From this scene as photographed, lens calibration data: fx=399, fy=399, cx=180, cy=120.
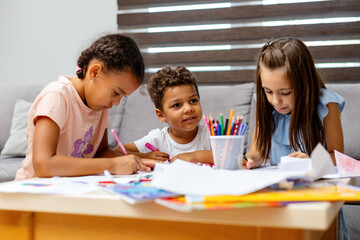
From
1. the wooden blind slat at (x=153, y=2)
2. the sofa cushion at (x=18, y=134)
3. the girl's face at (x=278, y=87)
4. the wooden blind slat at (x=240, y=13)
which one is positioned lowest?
the sofa cushion at (x=18, y=134)

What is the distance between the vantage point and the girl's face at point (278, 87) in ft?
4.15

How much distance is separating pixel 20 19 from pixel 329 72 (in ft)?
7.72

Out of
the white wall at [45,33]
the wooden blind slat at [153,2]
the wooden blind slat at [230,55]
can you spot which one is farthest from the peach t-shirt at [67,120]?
the white wall at [45,33]

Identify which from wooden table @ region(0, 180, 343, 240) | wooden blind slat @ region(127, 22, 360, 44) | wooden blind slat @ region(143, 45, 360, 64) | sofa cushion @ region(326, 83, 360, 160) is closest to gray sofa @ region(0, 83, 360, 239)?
sofa cushion @ region(326, 83, 360, 160)

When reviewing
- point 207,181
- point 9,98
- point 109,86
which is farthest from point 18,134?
point 207,181

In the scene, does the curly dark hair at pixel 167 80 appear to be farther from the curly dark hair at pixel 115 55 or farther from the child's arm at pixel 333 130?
the child's arm at pixel 333 130

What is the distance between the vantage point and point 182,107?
5.05ft

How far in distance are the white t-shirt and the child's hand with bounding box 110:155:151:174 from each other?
2.03 feet

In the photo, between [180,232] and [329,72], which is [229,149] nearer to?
[180,232]

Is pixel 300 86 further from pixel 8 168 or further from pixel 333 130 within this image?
pixel 8 168

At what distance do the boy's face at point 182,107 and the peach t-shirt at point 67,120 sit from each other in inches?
11.6

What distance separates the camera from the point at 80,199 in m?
0.61

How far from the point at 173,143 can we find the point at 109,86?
1.73 feet

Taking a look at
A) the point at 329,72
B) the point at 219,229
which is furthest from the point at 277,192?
the point at 329,72
